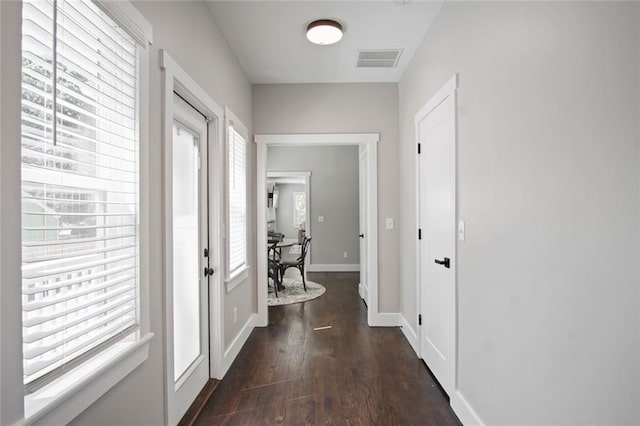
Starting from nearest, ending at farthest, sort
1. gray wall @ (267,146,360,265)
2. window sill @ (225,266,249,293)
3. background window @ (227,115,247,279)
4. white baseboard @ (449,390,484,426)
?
white baseboard @ (449,390,484,426), window sill @ (225,266,249,293), background window @ (227,115,247,279), gray wall @ (267,146,360,265)

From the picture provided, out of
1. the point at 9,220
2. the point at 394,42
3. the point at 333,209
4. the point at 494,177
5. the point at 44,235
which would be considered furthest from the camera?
the point at 333,209

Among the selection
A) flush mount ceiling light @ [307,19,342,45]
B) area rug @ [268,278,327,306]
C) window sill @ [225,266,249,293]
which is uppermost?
Answer: flush mount ceiling light @ [307,19,342,45]

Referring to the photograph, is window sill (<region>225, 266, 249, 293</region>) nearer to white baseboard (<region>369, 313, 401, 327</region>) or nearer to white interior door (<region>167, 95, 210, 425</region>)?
white interior door (<region>167, 95, 210, 425</region>)

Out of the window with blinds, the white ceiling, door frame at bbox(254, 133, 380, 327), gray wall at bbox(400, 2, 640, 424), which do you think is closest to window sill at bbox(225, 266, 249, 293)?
door frame at bbox(254, 133, 380, 327)

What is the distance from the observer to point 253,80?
3.64 meters

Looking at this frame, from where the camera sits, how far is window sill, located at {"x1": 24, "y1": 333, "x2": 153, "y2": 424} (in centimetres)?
92

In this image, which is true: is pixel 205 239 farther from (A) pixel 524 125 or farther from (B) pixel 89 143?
(A) pixel 524 125

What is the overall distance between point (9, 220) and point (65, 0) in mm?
714

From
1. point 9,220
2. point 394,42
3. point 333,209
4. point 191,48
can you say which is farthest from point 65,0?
point 333,209

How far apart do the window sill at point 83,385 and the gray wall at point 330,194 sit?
5.90m

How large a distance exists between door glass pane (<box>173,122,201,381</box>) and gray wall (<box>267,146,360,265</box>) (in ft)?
16.1

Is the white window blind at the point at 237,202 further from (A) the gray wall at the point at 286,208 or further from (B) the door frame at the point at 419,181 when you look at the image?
(A) the gray wall at the point at 286,208

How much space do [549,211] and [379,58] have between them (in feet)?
7.91

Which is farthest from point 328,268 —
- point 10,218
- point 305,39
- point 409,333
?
point 10,218
